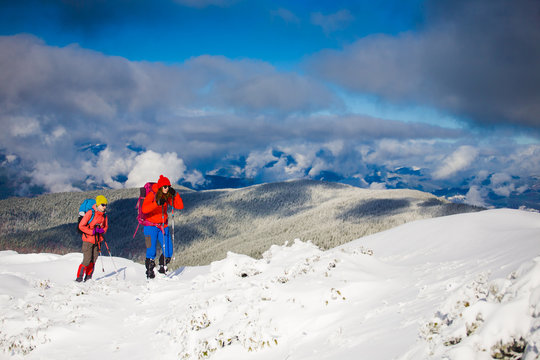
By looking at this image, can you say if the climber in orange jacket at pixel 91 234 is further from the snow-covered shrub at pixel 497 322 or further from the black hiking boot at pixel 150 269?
the snow-covered shrub at pixel 497 322

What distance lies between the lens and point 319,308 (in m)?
7.54

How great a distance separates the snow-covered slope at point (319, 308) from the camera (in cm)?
423

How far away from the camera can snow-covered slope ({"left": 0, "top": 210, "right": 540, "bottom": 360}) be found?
423cm

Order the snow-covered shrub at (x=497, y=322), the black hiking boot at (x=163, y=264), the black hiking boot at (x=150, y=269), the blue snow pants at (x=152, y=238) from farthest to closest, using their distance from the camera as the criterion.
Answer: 1. the black hiking boot at (x=163, y=264)
2. the black hiking boot at (x=150, y=269)
3. the blue snow pants at (x=152, y=238)
4. the snow-covered shrub at (x=497, y=322)

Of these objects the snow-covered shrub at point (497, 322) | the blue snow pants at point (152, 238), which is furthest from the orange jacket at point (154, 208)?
the snow-covered shrub at point (497, 322)

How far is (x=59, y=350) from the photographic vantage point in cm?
783

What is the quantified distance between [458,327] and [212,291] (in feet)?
26.9

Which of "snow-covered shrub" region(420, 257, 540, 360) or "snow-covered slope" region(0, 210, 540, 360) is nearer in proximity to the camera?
"snow-covered shrub" region(420, 257, 540, 360)

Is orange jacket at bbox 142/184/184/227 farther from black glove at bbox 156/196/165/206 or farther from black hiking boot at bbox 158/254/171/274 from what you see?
black hiking boot at bbox 158/254/171/274

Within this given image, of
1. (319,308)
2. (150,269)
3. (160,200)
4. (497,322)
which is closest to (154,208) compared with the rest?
(160,200)

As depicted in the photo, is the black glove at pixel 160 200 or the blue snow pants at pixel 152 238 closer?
the black glove at pixel 160 200

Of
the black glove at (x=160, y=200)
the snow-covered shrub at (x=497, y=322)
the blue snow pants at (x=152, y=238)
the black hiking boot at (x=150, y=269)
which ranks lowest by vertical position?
the black hiking boot at (x=150, y=269)

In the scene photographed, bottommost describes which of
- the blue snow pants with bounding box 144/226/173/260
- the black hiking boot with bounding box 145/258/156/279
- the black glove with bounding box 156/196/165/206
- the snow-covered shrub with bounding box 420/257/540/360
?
the black hiking boot with bounding box 145/258/156/279

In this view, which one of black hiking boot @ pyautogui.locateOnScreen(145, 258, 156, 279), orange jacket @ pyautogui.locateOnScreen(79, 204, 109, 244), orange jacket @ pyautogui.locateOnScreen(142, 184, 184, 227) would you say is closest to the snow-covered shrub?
orange jacket @ pyautogui.locateOnScreen(142, 184, 184, 227)
